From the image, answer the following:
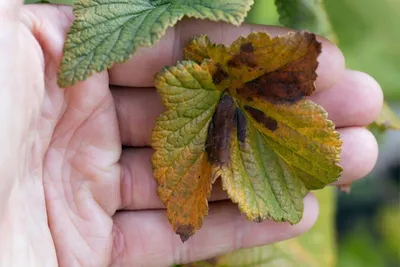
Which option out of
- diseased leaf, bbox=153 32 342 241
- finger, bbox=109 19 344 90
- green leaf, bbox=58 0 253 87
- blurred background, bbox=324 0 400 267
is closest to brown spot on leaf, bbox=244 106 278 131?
diseased leaf, bbox=153 32 342 241

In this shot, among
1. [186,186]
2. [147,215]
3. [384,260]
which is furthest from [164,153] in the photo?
[384,260]

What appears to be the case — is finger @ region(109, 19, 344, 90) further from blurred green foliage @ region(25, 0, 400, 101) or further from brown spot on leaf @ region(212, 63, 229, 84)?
blurred green foliage @ region(25, 0, 400, 101)

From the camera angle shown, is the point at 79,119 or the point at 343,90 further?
the point at 343,90

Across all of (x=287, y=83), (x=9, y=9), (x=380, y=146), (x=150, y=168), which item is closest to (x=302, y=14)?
(x=287, y=83)

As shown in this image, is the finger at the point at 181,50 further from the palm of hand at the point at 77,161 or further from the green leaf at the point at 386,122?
the green leaf at the point at 386,122

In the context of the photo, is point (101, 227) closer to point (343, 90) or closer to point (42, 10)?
point (42, 10)
